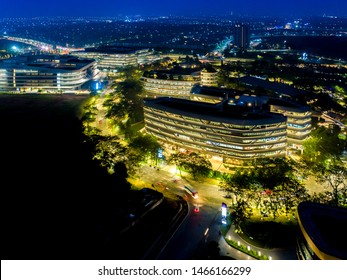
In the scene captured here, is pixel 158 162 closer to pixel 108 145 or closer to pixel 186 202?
pixel 108 145

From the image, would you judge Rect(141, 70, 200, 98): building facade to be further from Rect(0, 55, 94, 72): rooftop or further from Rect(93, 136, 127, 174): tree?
Rect(93, 136, 127, 174): tree

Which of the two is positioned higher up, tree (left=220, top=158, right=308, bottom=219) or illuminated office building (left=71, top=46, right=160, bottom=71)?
illuminated office building (left=71, top=46, right=160, bottom=71)

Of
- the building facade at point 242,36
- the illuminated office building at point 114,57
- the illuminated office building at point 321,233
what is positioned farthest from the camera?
the building facade at point 242,36

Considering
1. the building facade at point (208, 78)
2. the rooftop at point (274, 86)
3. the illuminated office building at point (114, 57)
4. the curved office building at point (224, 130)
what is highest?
the illuminated office building at point (114, 57)

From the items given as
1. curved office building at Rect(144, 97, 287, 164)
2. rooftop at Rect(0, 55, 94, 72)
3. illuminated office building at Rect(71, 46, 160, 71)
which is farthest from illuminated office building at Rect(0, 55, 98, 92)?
curved office building at Rect(144, 97, 287, 164)

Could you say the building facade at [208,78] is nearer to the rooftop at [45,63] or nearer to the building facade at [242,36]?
the rooftop at [45,63]

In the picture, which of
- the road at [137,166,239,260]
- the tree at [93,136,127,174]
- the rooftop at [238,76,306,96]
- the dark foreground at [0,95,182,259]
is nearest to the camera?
the dark foreground at [0,95,182,259]

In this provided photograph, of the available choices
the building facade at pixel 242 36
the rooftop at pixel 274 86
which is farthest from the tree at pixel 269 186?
the building facade at pixel 242 36

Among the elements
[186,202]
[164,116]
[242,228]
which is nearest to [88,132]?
[164,116]

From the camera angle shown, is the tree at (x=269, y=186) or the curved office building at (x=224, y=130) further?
the curved office building at (x=224, y=130)
